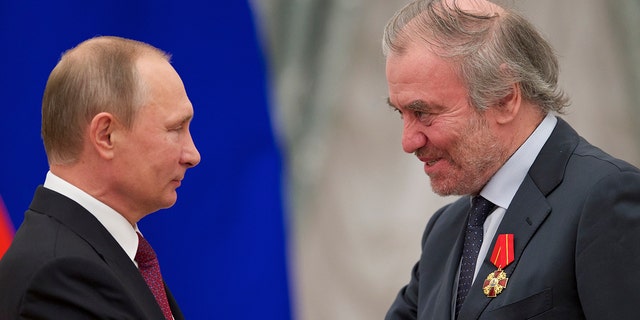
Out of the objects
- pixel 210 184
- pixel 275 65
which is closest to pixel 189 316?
pixel 210 184

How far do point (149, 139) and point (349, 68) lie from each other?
2.86 meters

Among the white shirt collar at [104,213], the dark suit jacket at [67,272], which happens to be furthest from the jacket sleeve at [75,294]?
the white shirt collar at [104,213]

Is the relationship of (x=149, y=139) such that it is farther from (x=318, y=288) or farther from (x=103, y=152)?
(x=318, y=288)

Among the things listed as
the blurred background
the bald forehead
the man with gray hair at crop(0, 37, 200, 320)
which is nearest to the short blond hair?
the man with gray hair at crop(0, 37, 200, 320)

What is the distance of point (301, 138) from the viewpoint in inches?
218

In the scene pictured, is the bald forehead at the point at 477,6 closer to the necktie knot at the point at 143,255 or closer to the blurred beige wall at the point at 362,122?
the necktie knot at the point at 143,255

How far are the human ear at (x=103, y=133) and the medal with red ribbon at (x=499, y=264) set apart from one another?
1.07m

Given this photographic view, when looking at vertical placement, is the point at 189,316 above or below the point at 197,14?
below

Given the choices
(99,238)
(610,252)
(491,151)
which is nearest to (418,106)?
(491,151)

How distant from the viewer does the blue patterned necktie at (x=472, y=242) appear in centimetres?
312

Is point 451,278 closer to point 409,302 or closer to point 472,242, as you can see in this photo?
point 472,242

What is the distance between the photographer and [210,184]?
5.33 meters

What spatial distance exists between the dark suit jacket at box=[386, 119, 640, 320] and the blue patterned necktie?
4 cm

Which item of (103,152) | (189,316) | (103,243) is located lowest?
(189,316)
